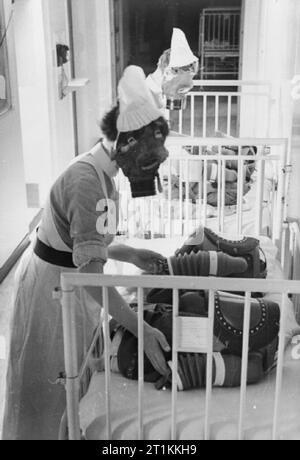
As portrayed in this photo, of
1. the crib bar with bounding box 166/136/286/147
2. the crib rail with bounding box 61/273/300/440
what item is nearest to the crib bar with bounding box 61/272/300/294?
the crib rail with bounding box 61/273/300/440

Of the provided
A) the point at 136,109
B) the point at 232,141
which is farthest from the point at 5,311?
the point at 232,141

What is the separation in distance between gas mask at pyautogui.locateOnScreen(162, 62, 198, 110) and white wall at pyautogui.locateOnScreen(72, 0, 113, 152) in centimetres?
10

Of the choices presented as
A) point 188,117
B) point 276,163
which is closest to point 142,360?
point 188,117

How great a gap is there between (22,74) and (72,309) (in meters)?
0.46

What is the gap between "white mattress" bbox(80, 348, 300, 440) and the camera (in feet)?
2.89

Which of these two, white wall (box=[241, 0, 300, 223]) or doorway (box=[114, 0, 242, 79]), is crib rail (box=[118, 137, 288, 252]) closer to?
white wall (box=[241, 0, 300, 223])

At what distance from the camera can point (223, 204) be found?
1321mm

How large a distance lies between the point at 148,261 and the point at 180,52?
1.14ft

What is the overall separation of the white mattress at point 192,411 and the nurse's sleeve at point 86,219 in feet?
0.66

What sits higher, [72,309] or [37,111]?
[37,111]

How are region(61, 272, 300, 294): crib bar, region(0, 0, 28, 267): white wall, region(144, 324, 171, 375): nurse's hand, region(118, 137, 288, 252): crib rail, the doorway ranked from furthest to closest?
region(118, 137, 288, 252): crib rail → region(0, 0, 28, 267): white wall → the doorway → region(144, 324, 171, 375): nurse's hand → region(61, 272, 300, 294): crib bar

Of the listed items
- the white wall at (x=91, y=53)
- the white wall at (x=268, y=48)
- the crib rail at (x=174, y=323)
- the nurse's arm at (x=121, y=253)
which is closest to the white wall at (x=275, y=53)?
the white wall at (x=268, y=48)

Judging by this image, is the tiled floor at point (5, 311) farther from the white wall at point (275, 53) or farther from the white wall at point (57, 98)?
the white wall at point (275, 53)

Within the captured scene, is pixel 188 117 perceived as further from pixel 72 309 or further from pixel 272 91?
pixel 72 309
